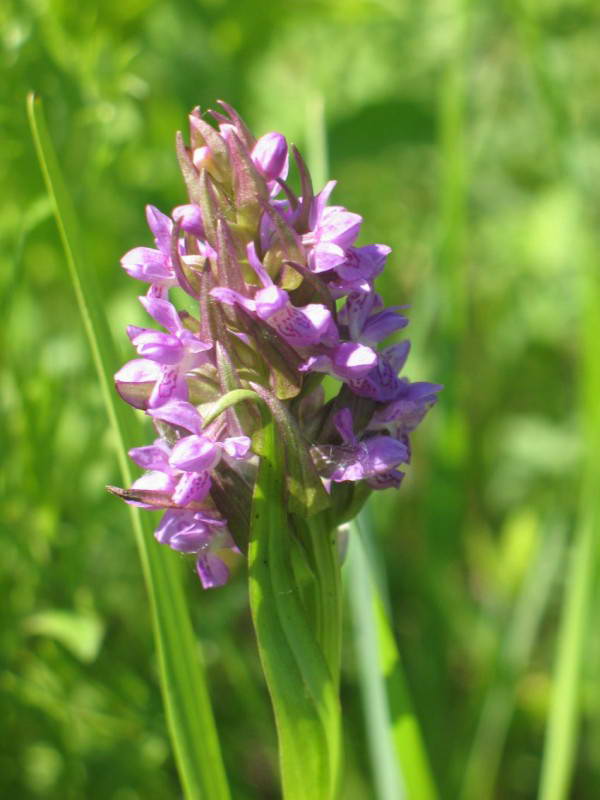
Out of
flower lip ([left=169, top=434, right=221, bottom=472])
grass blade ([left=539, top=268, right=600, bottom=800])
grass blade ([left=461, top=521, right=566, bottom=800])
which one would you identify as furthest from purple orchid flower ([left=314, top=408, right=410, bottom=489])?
grass blade ([left=461, top=521, right=566, bottom=800])

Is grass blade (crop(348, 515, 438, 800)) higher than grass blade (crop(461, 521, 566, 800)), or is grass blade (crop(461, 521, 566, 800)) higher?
grass blade (crop(348, 515, 438, 800))

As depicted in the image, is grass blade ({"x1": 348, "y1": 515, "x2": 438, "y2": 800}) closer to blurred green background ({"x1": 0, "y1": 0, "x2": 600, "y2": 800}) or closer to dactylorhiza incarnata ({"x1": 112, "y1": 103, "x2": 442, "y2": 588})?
dactylorhiza incarnata ({"x1": 112, "y1": 103, "x2": 442, "y2": 588})

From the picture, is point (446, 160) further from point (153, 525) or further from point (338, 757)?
point (338, 757)

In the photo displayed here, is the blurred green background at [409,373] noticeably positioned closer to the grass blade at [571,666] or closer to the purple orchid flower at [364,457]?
the grass blade at [571,666]

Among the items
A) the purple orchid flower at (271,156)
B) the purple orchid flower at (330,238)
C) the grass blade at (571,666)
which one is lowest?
the grass blade at (571,666)

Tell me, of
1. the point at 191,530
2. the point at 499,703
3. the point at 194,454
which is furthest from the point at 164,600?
the point at 499,703

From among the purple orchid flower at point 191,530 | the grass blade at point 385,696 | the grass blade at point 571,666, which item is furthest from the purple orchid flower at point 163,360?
the grass blade at point 571,666
